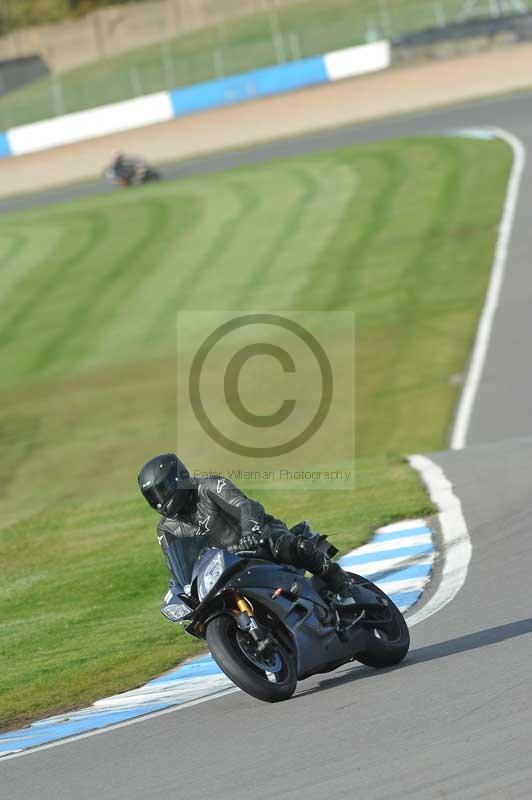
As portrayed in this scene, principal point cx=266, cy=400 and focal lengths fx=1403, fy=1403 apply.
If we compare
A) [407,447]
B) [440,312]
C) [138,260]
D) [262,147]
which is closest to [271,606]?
[407,447]

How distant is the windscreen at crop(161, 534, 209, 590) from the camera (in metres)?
7.95

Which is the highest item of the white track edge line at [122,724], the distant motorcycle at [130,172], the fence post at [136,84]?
the white track edge line at [122,724]

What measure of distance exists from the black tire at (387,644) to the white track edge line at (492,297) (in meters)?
9.34

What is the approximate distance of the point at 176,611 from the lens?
7773 millimetres

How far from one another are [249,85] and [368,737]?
50.4m

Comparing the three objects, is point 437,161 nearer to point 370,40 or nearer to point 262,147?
point 262,147

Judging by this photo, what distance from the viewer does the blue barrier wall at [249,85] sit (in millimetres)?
54375

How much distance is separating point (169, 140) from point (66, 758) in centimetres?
4685

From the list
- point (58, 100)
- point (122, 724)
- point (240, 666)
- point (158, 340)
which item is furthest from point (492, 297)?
point (58, 100)

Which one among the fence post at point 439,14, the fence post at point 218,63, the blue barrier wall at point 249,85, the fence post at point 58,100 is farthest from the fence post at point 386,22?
the fence post at point 58,100

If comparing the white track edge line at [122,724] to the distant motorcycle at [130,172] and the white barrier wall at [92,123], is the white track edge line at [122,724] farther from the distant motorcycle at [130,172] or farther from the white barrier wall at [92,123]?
the white barrier wall at [92,123]

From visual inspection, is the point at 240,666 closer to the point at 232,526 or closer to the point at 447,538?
the point at 232,526

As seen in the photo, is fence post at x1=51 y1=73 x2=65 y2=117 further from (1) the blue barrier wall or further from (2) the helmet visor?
(2) the helmet visor

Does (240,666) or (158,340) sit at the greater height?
(240,666)
